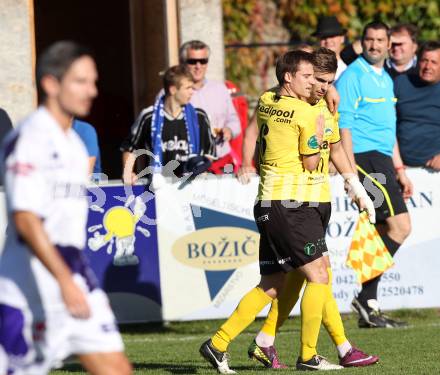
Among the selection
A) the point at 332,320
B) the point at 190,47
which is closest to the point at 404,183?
the point at 190,47

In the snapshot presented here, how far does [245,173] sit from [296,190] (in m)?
2.44

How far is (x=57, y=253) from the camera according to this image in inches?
190

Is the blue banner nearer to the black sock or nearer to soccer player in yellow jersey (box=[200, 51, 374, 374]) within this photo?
the black sock

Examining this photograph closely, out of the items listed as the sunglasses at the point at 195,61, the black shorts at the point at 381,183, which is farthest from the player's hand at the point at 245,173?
the sunglasses at the point at 195,61

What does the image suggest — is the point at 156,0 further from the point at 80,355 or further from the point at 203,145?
the point at 80,355

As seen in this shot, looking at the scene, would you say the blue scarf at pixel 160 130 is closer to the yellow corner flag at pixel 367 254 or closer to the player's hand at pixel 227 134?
the player's hand at pixel 227 134

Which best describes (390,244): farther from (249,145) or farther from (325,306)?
(325,306)

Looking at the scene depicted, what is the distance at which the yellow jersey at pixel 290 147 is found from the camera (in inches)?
298

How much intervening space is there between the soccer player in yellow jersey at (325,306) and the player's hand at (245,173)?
6.03ft

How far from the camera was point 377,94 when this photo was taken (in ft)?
34.0

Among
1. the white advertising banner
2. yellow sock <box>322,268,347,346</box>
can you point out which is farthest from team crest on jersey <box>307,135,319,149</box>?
the white advertising banner

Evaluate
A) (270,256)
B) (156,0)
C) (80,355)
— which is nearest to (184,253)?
(270,256)

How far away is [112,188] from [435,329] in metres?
2.95

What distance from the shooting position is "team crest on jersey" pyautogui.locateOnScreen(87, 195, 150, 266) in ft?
34.5
